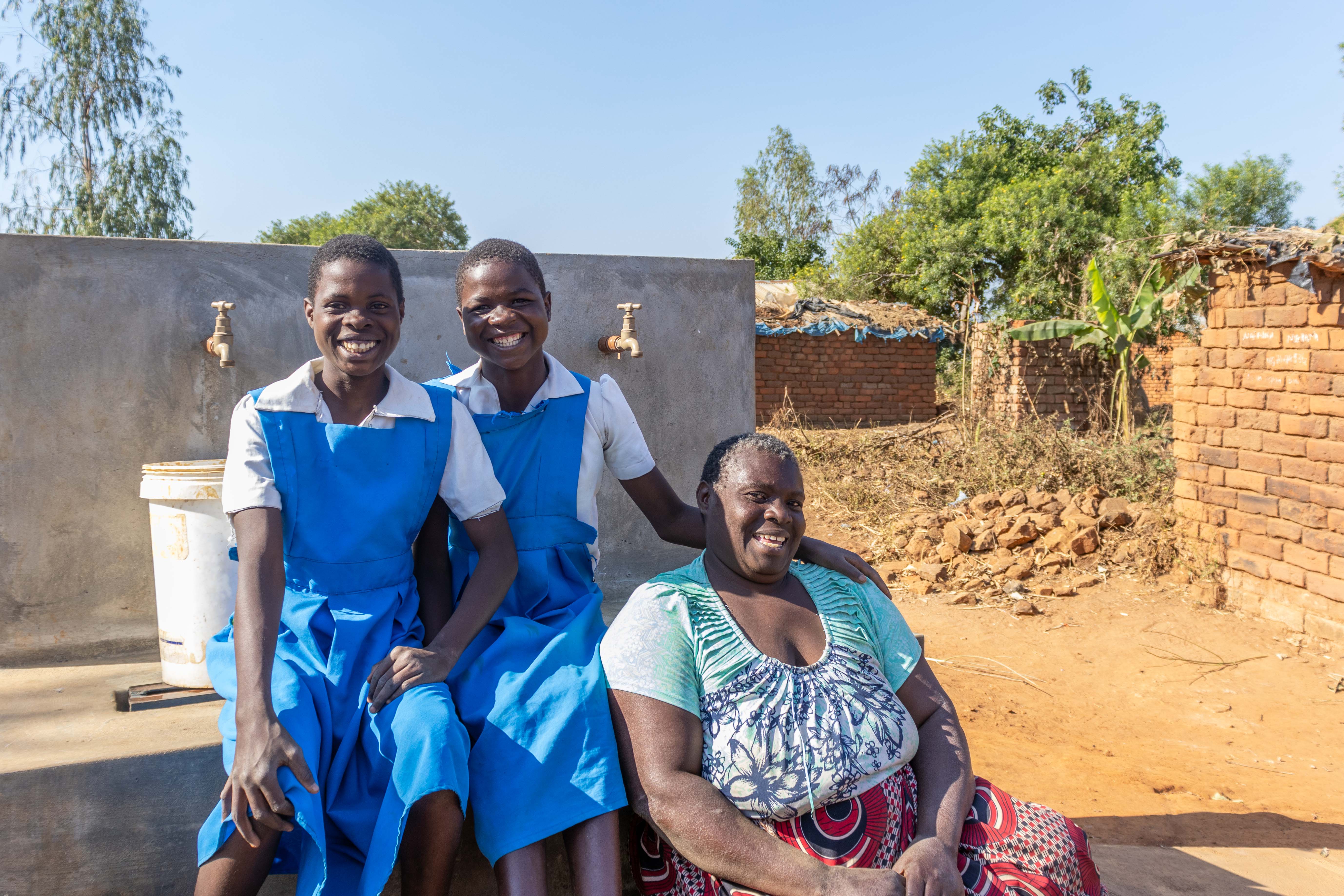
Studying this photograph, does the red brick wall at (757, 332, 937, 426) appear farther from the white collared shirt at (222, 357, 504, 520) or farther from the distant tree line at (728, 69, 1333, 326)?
the white collared shirt at (222, 357, 504, 520)

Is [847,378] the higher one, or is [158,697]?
[847,378]

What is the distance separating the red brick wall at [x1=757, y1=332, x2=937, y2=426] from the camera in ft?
41.6

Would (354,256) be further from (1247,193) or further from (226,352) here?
(1247,193)

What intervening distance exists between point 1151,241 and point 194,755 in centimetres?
1413

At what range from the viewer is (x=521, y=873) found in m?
1.57

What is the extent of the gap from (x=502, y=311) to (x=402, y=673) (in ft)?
2.82

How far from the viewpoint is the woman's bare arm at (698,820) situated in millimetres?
1502

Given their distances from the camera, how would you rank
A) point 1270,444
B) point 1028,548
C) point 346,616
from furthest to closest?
1. point 1028,548
2. point 1270,444
3. point 346,616

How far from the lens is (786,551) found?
1857mm

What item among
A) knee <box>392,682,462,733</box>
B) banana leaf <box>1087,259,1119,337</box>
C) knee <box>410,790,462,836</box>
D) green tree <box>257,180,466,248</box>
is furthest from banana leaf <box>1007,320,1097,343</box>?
green tree <box>257,180,466,248</box>

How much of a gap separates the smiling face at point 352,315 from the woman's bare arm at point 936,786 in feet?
4.55

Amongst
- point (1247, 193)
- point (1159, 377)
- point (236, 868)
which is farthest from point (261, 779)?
point (1247, 193)

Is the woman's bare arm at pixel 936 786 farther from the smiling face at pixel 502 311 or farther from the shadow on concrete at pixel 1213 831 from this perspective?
the shadow on concrete at pixel 1213 831

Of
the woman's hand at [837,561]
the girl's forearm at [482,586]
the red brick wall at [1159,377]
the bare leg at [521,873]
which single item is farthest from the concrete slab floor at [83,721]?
the red brick wall at [1159,377]
